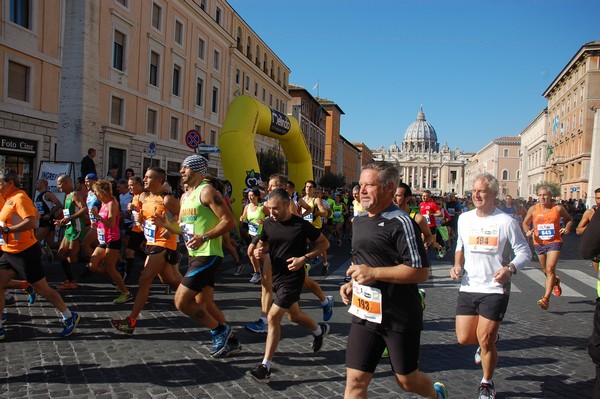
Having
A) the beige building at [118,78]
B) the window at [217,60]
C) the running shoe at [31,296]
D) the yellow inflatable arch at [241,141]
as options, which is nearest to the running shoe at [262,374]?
the running shoe at [31,296]

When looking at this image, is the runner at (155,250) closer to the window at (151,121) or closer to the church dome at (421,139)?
the window at (151,121)

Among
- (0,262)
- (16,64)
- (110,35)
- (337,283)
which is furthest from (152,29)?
(0,262)

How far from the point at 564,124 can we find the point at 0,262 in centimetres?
7250

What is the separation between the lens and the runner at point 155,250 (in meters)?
5.40

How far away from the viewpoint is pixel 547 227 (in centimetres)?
800

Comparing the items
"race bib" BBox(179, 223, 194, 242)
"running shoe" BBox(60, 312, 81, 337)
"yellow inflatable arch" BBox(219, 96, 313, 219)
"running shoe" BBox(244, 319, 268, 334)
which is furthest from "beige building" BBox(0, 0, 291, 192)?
"race bib" BBox(179, 223, 194, 242)

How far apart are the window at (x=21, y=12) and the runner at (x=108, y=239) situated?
566 inches

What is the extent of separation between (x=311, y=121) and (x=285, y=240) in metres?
63.1

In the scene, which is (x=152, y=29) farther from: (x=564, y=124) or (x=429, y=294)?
(x=564, y=124)

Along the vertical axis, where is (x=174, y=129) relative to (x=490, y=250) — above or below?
above

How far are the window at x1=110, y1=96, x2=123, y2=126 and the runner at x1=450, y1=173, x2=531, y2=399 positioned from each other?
22.7 meters

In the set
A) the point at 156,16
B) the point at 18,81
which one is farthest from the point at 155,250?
the point at 156,16

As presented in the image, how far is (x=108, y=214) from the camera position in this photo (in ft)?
22.7

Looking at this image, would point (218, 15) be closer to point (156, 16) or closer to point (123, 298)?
point (156, 16)
